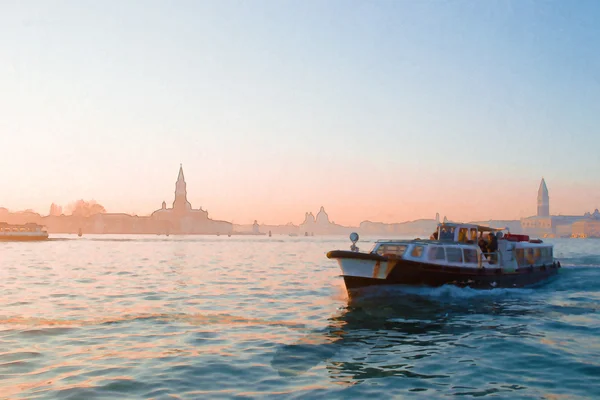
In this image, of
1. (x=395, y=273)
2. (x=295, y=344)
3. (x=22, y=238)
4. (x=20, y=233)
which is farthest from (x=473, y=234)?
(x=20, y=233)

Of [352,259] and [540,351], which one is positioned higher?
[352,259]

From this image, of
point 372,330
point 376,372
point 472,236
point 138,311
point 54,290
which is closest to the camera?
point 376,372

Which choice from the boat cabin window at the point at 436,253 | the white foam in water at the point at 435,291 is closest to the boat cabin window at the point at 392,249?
the boat cabin window at the point at 436,253

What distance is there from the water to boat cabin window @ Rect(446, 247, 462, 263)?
2041mm

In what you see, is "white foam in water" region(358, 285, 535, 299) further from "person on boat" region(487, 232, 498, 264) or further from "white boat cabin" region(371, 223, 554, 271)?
"person on boat" region(487, 232, 498, 264)

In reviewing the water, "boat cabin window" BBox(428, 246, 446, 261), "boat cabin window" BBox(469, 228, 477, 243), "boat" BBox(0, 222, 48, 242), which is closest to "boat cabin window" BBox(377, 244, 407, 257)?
"boat cabin window" BBox(428, 246, 446, 261)

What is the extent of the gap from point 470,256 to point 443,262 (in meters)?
2.92

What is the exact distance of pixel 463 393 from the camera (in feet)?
45.9

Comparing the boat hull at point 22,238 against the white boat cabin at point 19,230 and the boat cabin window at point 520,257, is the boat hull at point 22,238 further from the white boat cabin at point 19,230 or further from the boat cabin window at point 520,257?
the boat cabin window at point 520,257

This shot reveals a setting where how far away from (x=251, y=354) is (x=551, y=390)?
8542 millimetres

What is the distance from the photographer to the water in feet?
47.1

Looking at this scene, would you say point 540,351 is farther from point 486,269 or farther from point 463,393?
point 486,269

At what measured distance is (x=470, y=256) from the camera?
35.8 m

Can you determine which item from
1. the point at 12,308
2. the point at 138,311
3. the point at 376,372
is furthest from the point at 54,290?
the point at 376,372
